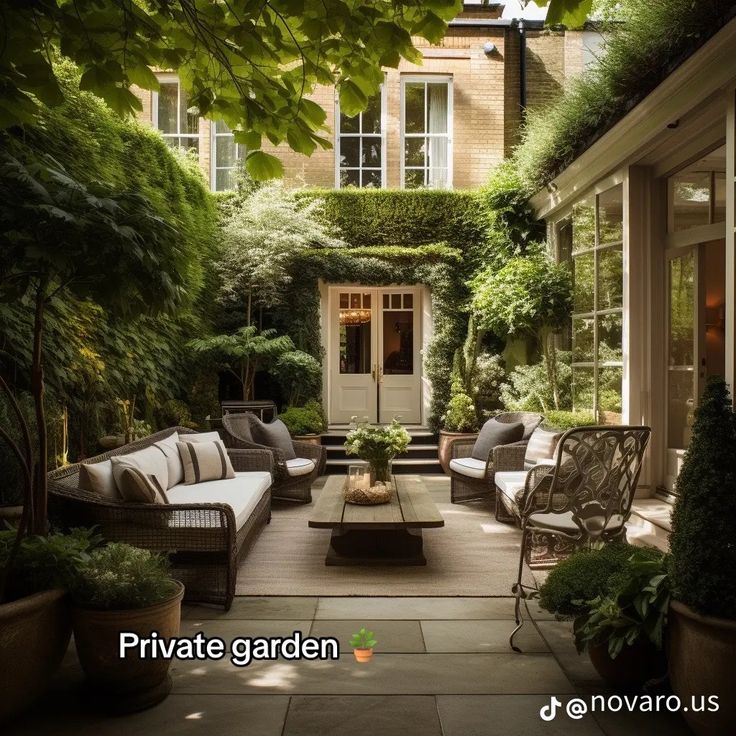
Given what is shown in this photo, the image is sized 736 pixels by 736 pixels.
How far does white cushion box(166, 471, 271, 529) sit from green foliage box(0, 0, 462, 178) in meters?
2.70

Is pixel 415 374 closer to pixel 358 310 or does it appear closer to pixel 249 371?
pixel 358 310

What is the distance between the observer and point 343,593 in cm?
423

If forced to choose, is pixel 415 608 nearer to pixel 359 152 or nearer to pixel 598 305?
pixel 598 305

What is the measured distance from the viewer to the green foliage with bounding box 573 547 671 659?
8.52 ft

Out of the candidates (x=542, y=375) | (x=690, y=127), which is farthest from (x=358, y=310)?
(x=690, y=127)

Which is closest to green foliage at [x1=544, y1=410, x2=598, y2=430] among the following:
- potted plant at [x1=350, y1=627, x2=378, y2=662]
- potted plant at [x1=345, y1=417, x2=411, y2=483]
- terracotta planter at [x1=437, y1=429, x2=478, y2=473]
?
potted plant at [x1=345, y1=417, x2=411, y2=483]

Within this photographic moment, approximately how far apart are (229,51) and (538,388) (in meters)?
6.17

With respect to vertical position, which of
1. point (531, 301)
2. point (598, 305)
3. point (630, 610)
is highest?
point (531, 301)

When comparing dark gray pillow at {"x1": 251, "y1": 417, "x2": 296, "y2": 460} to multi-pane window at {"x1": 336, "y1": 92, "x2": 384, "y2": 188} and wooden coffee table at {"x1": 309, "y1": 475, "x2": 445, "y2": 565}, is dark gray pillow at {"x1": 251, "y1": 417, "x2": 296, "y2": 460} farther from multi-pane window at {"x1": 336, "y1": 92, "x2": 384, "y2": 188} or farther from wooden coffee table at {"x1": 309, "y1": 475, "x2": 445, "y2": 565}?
multi-pane window at {"x1": 336, "y1": 92, "x2": 384, "y2": 188}

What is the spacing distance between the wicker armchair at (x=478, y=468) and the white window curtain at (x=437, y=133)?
515 cm

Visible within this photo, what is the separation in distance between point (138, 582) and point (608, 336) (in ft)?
17.3

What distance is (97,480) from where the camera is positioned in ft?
13.5

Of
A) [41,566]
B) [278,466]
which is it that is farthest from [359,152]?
[41,566]

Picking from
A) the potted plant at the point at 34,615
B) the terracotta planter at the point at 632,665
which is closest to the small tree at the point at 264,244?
the potted plant at the point at 34,615
